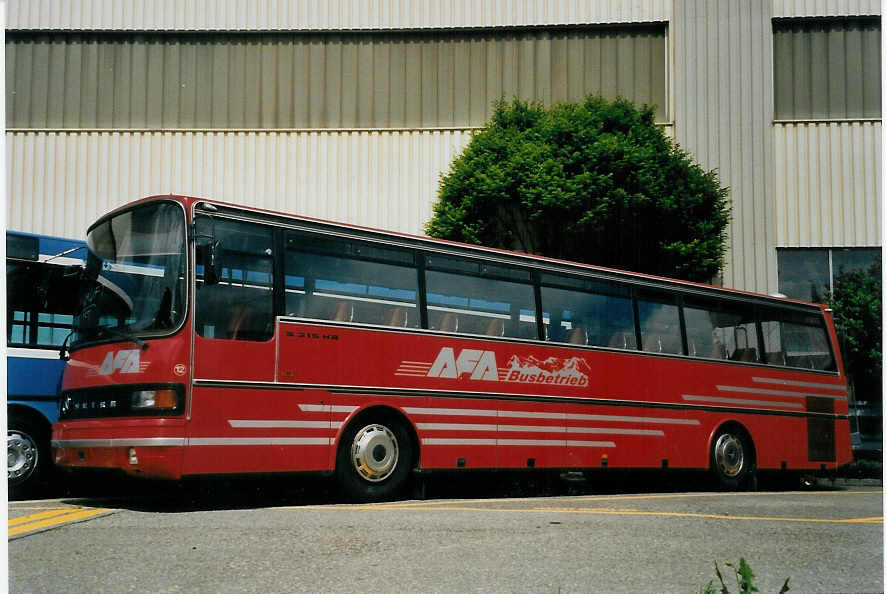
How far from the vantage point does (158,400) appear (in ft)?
29.2

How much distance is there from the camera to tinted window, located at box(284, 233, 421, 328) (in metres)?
9.93

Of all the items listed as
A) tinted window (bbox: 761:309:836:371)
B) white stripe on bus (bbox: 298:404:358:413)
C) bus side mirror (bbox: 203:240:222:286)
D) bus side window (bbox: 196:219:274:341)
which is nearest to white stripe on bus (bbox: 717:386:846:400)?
tinted window (bbox: 761:309:836:371)

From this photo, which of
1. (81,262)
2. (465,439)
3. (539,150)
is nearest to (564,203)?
(539,150)

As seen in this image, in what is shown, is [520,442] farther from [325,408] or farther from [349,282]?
[349,282]

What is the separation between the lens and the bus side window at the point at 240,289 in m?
9.20

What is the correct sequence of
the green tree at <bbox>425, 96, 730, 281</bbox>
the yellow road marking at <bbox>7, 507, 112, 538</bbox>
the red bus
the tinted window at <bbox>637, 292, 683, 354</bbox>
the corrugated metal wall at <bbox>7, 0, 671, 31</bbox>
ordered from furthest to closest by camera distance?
the corrugated metal wall at <bbox>7, 0, 671, 31</bbox> → the green tree at <bbox>425, 96, 730, 281</bbox> → the tinted window at <bbox>637, 292, 683, 354</bbox> → the red bus → the yellow road marking at <bbox>7, 507, 112, 538</bbox>

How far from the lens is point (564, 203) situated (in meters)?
17.6

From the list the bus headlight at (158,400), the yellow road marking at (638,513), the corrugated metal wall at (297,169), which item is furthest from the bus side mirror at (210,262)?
the corrugated metal wall at (297,169)

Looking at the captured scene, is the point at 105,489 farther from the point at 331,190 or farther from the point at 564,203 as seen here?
the point at 331,190

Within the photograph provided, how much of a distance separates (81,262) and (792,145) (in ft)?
37.6

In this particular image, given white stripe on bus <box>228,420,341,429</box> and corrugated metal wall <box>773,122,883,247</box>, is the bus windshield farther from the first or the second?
corrugated metal wall <box>773,122,883,247</box>

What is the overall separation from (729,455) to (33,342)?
9.14 meters

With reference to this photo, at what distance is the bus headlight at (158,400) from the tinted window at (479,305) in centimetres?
308

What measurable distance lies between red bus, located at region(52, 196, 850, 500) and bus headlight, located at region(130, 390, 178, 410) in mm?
20
